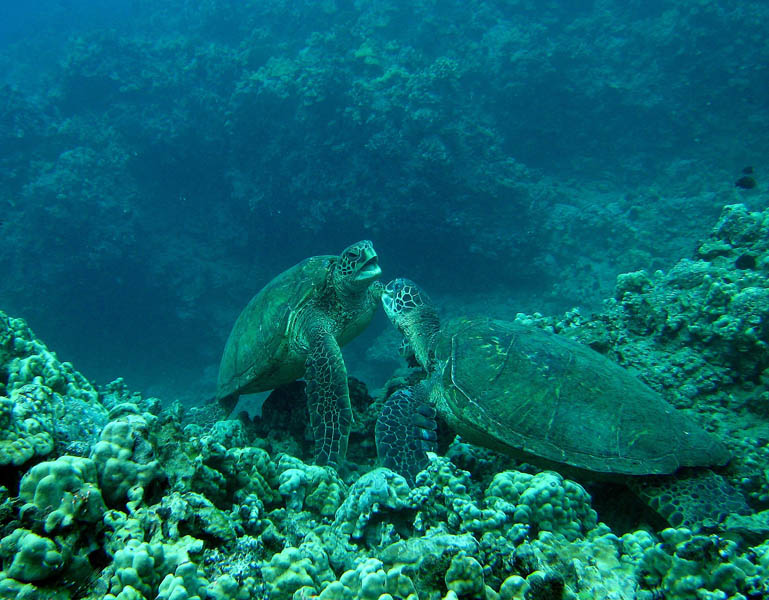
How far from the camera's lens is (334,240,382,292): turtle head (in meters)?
4.92

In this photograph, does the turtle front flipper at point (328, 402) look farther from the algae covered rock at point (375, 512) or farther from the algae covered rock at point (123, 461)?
the algae covered rock at point (123, 461)

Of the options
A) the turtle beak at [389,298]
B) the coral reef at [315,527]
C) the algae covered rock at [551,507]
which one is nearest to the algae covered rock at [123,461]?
the coral reef at [315,527]

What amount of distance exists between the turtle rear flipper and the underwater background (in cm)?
18

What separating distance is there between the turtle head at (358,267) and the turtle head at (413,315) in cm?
37

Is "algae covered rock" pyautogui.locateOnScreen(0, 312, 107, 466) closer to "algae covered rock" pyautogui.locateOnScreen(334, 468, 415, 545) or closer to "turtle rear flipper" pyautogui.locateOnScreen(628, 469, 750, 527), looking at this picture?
"algae covered rock" pyautogui.locateOnScreen(334, 468, 415, 545)

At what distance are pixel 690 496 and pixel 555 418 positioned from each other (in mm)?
955

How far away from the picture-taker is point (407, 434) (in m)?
3.62

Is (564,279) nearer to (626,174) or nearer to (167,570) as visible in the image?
(626,174)

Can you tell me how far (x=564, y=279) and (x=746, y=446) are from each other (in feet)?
39.3

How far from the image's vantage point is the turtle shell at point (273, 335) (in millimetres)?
5000

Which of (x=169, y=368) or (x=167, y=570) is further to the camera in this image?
(x=169, y=368)

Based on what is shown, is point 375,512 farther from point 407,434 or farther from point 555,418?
point 555,418

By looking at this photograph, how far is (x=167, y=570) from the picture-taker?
151 centimetres

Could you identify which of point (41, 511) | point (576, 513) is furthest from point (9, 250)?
point (576, 513)
